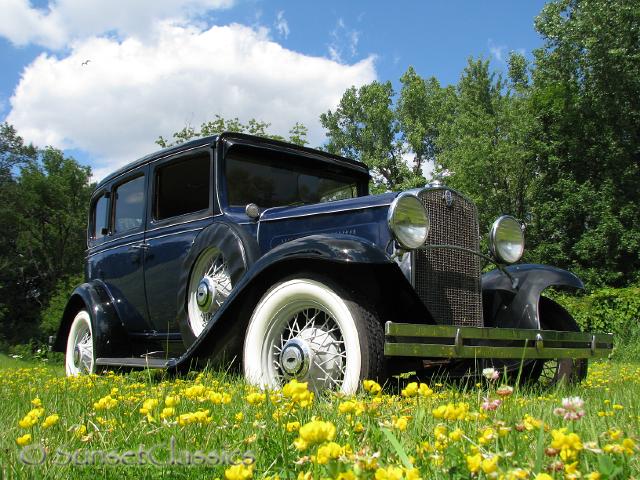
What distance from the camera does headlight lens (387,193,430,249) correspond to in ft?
10.7

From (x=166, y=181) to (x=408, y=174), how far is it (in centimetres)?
2481

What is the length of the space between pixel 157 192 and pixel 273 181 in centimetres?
108

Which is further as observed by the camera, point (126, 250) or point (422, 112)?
point (422, 112)

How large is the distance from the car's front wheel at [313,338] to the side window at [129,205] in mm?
2315

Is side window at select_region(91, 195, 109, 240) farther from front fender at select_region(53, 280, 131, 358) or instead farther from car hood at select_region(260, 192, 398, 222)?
car hood at select_region(260, 192, 398, 222)

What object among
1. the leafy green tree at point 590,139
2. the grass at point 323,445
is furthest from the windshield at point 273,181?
the leafy green tree at point 590,139

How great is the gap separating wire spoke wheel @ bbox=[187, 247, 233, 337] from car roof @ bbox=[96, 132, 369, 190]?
3.12 ft

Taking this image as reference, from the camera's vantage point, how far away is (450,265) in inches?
150

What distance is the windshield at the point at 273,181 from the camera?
4492 mm

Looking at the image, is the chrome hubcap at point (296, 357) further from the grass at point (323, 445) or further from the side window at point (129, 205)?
the side window at point (129, 205)

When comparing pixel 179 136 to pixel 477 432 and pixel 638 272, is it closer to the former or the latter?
pixel 638 272

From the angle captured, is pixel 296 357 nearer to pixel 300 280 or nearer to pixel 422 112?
pixel 300 280

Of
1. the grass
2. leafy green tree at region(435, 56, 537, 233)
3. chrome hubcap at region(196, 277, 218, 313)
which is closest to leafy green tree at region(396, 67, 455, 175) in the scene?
leafy green tree at region(435, 56, 537, 233)

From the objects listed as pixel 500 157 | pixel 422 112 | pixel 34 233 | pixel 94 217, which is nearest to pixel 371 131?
pixel 422 112
